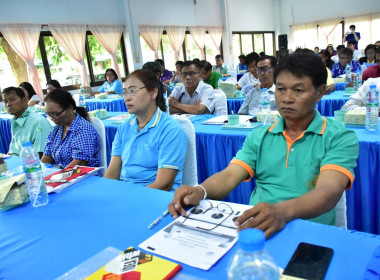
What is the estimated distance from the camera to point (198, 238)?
2.83ft

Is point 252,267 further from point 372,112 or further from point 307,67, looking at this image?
point 372,112

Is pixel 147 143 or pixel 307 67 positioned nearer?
pixel 307 67

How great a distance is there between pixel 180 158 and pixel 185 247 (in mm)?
790

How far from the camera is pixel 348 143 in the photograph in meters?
1.10

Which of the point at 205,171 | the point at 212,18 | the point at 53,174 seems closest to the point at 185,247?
the point at 53,174

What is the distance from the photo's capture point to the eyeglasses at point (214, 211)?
953 mm

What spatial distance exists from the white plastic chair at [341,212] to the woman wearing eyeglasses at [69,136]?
1436 mm

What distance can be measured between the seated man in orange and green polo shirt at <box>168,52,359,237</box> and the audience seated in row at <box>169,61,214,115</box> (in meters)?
2.00

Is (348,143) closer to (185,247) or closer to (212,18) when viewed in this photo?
(185,247)

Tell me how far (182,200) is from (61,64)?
25.5 ft

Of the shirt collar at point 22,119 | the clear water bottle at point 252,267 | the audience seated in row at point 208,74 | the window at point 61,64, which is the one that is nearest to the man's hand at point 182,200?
the clear water bottle at point 252,267

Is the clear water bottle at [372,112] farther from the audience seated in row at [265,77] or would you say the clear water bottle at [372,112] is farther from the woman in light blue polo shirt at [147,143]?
the woman in light blue polo shirt at [147,143]

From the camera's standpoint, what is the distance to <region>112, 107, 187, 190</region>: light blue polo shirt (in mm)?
1591

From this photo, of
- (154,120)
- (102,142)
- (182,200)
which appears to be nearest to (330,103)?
(154,120)
